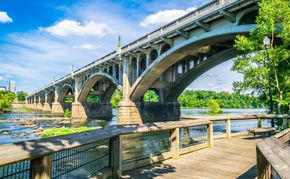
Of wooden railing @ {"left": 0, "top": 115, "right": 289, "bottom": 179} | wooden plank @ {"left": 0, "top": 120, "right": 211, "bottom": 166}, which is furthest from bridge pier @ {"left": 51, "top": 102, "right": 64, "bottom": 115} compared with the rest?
wooden plank @ {"left": 0, "top": 120, "right": 211, "bottom": 166}

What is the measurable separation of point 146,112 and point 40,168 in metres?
39.3

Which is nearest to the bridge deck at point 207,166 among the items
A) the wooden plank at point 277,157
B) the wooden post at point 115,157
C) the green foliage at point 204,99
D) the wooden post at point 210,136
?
the wooden post at point 115,157

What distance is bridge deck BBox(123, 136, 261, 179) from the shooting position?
582cm

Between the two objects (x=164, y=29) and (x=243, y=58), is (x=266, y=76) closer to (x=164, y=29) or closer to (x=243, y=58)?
(x=243, y=58)

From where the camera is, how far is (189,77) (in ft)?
127

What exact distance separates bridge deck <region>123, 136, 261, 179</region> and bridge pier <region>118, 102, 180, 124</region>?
102 feet

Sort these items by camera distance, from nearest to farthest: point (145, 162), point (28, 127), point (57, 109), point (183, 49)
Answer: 1. point (145, 162)
2. point (183, 49)
3. point (28, 127)
4. point (57, 109)

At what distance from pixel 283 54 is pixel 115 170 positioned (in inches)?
507

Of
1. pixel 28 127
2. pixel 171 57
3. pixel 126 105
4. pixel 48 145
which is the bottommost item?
pixel 28 127

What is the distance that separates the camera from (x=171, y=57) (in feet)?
96.7

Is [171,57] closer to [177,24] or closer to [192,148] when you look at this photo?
[177,24]

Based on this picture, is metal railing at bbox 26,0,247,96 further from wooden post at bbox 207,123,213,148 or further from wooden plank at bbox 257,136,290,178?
wooden plank at bbox 257,136,290,178

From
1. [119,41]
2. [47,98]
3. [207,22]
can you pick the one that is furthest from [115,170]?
[47,98]

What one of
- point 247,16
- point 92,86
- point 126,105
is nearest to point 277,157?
point 247,16
